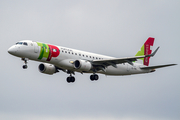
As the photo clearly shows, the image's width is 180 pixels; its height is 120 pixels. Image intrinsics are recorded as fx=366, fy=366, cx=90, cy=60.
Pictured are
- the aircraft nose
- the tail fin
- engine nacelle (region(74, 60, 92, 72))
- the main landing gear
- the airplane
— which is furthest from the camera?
the tail fin

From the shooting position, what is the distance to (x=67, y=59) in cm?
4825

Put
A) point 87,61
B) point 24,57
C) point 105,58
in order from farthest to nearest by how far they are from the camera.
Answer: point 105,58, point 87,61, point 24,57

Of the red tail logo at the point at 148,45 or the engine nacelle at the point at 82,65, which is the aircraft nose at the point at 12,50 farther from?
the red tail logo at the point at 148,45

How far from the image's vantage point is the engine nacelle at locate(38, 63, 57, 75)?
168 ft

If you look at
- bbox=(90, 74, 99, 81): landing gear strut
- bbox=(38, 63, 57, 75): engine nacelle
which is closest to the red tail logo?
bbox=(90, 74, 99, 81): landing gear strut

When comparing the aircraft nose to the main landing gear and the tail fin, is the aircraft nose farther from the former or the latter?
the tail fin

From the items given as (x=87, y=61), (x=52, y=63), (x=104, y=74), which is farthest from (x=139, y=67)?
(x=52, y=63)

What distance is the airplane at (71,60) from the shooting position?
45750 mm

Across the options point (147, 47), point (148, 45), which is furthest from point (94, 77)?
point (148, 45)

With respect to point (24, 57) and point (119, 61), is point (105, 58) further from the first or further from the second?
point (24, 57)

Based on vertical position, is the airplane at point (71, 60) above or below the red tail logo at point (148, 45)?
below

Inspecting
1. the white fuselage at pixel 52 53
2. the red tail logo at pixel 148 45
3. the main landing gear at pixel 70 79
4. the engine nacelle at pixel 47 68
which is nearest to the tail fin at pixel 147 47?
the red tail logo at pixel 148 45

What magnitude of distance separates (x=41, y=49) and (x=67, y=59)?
13.0 feet

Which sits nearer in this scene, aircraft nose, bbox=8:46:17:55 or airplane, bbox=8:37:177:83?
aircraft nose, bbox=8:46:17:55
